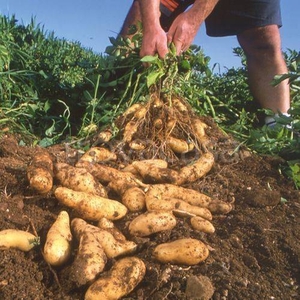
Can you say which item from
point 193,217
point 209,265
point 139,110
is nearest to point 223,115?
point 139,110

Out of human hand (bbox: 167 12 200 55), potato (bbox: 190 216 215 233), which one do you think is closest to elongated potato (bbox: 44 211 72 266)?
potato (bbox: 190 216 215 233)

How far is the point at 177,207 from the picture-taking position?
2.05 m

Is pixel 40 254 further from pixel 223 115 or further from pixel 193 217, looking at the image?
pixel 223 115

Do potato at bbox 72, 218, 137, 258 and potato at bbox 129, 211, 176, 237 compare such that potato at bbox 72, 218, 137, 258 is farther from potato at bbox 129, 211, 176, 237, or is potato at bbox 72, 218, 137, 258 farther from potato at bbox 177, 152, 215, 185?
potato at bbox 177, 152, 215, 185

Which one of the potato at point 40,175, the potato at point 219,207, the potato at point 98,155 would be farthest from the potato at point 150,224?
the potato at point 98,155

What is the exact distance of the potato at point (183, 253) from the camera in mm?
1673

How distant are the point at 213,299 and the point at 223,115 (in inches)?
88.8

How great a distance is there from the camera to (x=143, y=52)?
2.99 m

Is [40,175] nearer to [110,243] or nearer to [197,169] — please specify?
[110,243]

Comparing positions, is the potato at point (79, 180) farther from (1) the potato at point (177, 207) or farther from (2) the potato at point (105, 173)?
(1) the potato at point (177, 207)

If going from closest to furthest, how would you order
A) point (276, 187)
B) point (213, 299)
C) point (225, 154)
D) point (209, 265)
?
point (213, 299) → point (209, 265) → point (276, 187) → point (225, 154)

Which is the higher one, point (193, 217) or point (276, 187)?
point (276, 187)

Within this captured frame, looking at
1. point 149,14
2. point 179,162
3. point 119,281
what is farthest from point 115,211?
point 149,14

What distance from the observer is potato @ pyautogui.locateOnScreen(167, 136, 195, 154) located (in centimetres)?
272
